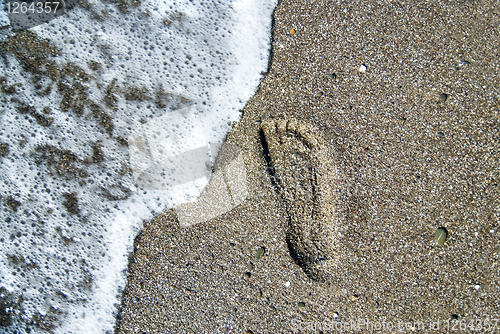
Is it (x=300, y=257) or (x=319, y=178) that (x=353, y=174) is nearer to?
(x=319, y=178)

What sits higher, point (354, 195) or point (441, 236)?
point (354, 195)

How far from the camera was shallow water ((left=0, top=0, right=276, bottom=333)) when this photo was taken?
2.13 meters

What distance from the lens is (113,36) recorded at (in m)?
2.21

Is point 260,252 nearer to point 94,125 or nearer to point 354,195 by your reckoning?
point 354,195

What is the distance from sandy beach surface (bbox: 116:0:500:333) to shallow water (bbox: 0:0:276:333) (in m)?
0.27

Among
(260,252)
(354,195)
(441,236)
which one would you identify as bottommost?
(260,252)

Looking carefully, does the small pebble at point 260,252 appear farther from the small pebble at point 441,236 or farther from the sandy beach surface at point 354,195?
the small pebble at point 441,236

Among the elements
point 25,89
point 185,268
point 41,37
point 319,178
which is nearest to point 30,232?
point 25,89

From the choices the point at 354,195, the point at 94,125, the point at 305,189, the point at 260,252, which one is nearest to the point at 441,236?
the point at 354,195

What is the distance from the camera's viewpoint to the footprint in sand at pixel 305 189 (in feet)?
6.33

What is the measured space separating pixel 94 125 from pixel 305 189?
1680 mm

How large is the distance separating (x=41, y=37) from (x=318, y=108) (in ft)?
7.33

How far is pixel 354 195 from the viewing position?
1900mm

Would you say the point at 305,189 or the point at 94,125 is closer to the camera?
the point at 305,189
